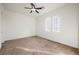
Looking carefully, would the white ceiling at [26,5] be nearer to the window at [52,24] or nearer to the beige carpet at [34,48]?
the window at [52,24]

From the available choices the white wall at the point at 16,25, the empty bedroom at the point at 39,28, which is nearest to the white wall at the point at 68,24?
the empty bedroom at the point at 39,28

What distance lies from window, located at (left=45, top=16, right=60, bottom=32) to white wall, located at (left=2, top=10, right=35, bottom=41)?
320 mm

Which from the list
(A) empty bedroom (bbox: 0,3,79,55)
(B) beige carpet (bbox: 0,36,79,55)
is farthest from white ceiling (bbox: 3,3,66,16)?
(B) beige carpet (bbox: 0,36,79,55)

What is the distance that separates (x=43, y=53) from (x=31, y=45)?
0.32 metres

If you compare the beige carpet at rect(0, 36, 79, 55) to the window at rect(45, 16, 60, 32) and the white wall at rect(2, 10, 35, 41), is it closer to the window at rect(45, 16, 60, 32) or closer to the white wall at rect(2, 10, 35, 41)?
the white wall at rect(2, 10, 35, 41)

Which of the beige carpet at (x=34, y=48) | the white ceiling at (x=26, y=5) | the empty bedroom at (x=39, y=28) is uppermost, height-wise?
the white ceiling at (x=26, y=5)

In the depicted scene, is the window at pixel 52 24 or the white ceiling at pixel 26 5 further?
the window at pixel 52 24

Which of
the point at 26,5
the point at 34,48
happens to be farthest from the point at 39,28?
the point at 26,5

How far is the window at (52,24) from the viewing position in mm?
2394

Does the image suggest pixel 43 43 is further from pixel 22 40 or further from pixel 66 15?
pixel 66 15

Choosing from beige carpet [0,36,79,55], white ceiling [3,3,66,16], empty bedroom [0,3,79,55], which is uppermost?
white ceiling [3,3,66,16]

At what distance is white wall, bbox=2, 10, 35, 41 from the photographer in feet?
7.81

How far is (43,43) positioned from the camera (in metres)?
2.47
